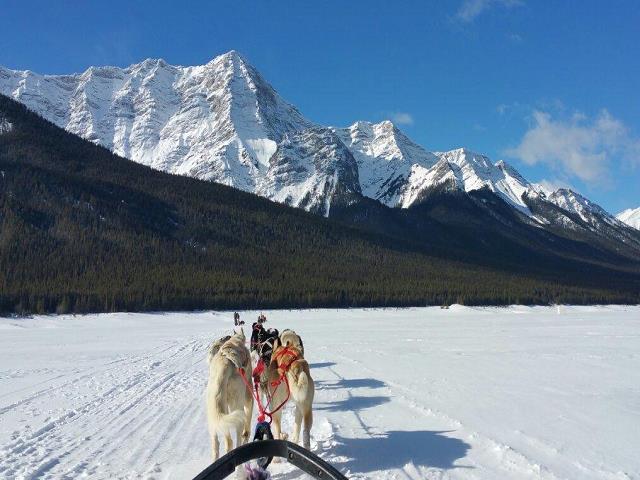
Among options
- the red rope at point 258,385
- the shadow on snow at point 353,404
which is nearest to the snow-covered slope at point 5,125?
the shadow on snow at point 353,404

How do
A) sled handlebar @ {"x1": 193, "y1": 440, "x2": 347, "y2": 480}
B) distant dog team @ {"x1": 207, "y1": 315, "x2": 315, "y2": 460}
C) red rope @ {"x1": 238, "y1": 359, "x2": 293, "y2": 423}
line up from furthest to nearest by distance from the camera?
red rope @ {"x1": 238, "y1": 359, "x2": 293, "y2": 423}, distant dog team @ {"x1": 207, "y1": 315, "x2": 315, "y2": 460}, sled handlebar @ {"x1": 193, "y1": 440, "x2": 347, "y2": 480}

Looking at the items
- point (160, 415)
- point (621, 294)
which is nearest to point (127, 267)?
point (160, 415)

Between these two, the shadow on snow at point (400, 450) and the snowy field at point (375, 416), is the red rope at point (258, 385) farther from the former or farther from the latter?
the shadow on snow at point (400, 450)

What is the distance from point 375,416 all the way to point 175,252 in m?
91.4

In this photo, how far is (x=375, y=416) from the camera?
10.1 meters

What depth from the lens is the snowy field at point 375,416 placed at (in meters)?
7.29

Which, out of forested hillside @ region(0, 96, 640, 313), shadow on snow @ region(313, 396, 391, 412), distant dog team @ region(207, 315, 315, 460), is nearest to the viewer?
distant dog team @ region(207, 315, 315, 460)

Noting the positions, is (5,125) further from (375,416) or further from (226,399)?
(226,399)

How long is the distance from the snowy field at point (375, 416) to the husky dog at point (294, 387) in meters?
0.61

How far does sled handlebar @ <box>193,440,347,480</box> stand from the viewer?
311 cm

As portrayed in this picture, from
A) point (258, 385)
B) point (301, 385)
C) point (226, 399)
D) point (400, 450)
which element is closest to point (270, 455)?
point (226, 399)

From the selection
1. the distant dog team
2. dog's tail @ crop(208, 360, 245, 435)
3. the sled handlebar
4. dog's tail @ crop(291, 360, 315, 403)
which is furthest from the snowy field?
the sled handlebar

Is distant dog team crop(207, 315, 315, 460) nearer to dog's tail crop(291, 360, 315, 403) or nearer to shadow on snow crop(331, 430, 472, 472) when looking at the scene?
dog's tail crop(291, 360, 315, 403)

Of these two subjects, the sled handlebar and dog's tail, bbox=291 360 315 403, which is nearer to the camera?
the sled handlebar
